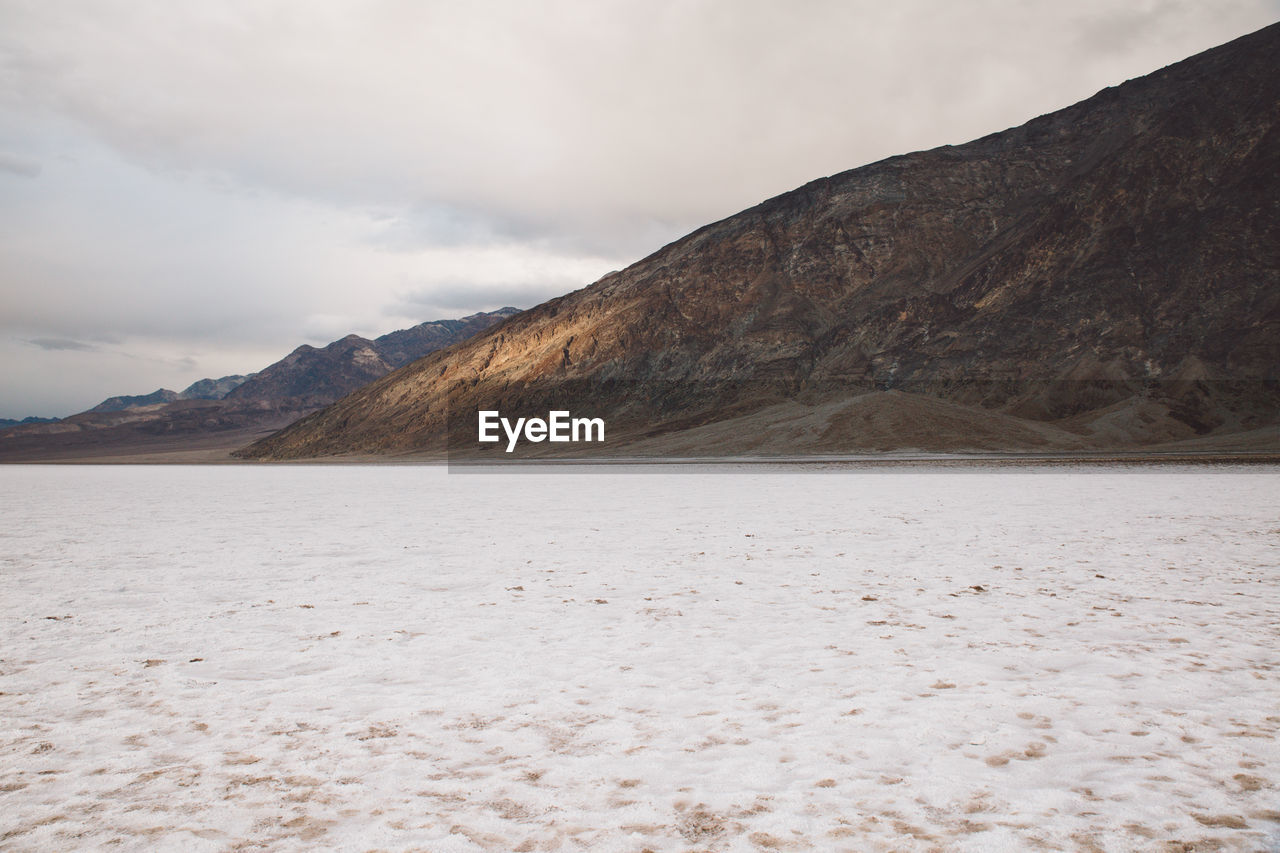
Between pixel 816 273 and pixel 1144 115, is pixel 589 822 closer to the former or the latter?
pixel 816 273
